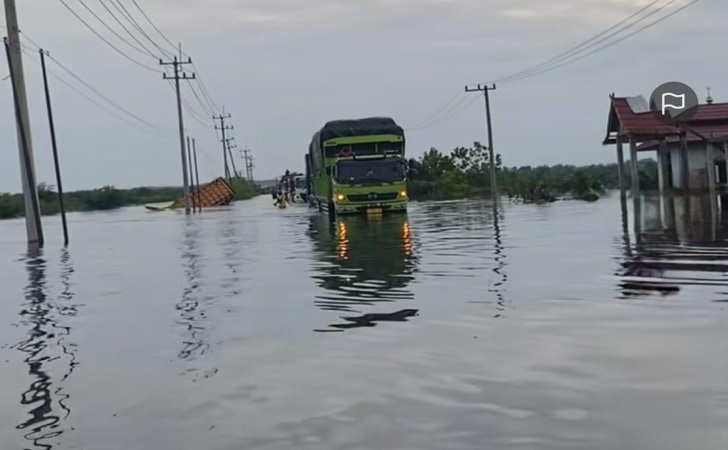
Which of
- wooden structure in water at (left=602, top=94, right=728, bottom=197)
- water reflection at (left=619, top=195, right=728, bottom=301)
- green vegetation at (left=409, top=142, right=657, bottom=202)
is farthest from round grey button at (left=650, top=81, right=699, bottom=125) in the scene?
water reflection at (left=619, top=195, right=728, bottom=301)

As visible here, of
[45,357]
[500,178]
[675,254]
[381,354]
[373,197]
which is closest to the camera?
[381,354]

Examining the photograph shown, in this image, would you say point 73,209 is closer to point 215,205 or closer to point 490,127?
point 215,205

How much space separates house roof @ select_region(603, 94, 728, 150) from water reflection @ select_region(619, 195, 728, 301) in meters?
17.1

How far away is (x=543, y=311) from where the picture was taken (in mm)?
11453

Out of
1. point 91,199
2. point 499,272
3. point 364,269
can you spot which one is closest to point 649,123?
point 364,269

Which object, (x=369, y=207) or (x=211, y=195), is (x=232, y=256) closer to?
(x=369, y=207)

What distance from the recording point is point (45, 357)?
10.0 meters

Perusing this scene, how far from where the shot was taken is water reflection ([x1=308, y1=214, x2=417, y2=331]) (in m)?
12.7

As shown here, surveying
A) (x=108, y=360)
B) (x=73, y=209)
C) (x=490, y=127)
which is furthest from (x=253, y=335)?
(x=73, y=209)

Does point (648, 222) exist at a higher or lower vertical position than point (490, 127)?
lower

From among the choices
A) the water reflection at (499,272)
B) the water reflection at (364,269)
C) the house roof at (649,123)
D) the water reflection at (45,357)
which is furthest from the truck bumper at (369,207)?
the water reflection at (45,357)

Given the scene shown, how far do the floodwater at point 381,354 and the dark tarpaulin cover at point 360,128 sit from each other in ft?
62.4

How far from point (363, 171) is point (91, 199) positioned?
6895cm

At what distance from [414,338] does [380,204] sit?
28.7 m
